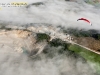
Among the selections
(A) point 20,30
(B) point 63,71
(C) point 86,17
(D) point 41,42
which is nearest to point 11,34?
(A) point 20,30

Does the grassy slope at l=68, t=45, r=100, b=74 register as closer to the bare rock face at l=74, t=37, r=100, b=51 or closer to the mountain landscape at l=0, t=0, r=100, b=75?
the mountain landscape at l=0, t=0, r=100, b=75

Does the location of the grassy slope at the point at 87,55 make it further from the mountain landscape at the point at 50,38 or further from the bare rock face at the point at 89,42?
the bare rock face at the point at 89,42

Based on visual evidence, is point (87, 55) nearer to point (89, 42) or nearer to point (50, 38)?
point (89, 42)

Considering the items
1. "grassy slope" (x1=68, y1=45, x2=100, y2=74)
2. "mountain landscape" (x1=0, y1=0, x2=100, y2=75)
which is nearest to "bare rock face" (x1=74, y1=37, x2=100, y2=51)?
"mountain landscape" (x1=0, y1=0, x2=100, y2=75)

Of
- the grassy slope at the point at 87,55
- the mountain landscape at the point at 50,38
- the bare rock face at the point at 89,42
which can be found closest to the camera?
the mountain landscape at the point at 50,38

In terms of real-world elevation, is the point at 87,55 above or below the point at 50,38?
below

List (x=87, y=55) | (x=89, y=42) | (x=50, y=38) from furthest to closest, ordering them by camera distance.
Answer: (x=50, y=38)
(x=89, y=42)
(x=87, y=55)

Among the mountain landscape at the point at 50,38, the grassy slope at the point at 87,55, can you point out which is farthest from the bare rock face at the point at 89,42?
the grassy slope at the point at 87,55

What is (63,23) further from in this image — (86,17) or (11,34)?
(11,34)

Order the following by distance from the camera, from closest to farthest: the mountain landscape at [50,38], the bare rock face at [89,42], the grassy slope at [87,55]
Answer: the mountain landscape at [50,38]
the grassy slope at [87,55]
the bare rock face at [89,42]

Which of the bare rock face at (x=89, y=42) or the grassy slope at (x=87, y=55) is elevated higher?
the bare rock face at (x=89, y=42)

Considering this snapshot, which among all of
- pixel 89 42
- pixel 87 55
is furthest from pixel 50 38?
pixel 87 55
